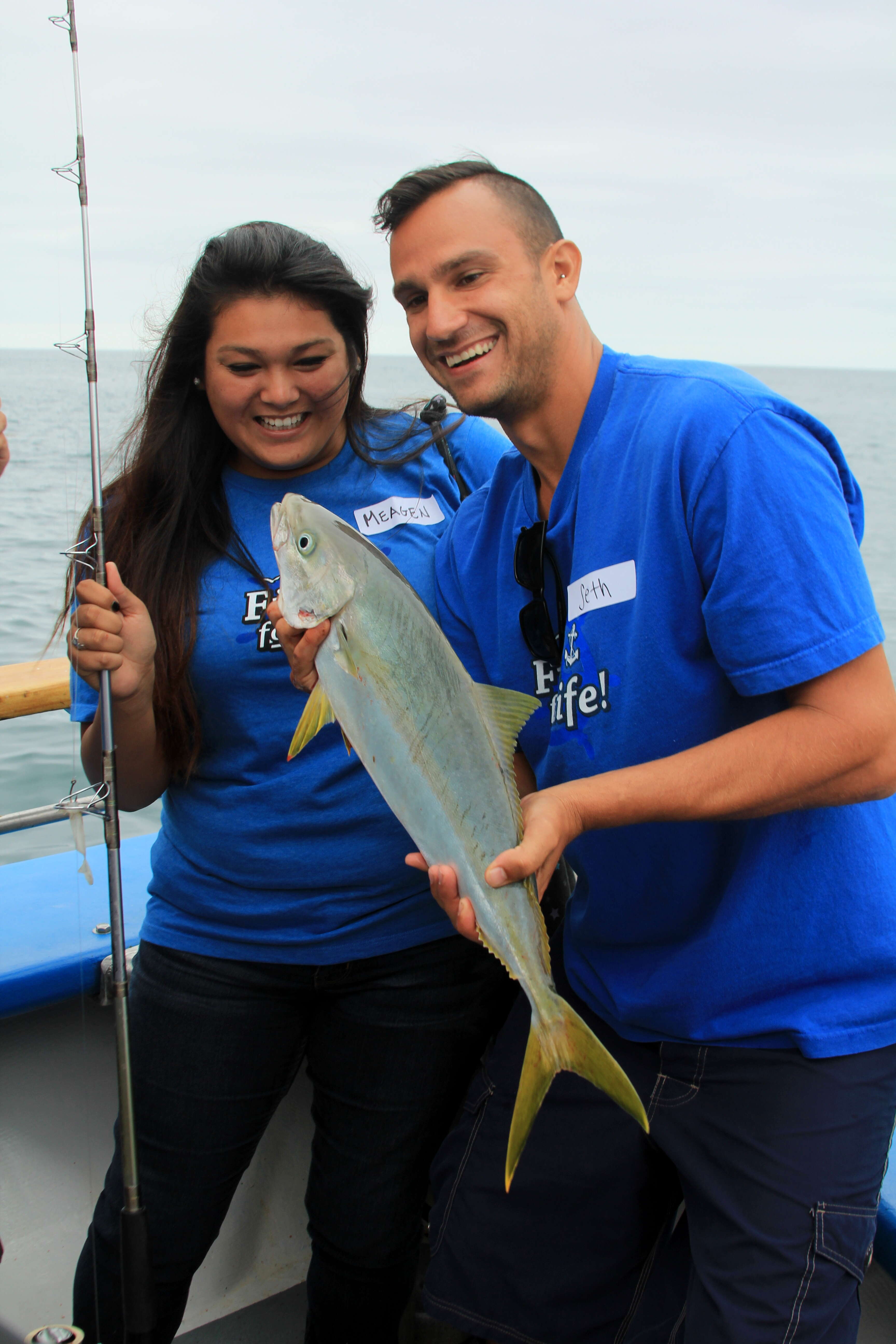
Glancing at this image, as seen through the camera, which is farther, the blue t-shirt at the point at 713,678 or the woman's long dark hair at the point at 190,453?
the woman's long dark hair at the point at 190,453

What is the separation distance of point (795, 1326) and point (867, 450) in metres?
29.2

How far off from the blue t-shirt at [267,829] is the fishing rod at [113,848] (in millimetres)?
174

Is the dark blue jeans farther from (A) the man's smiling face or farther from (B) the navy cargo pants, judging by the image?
(A) the man's smiling face

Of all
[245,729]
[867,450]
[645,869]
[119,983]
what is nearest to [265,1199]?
[119,983]

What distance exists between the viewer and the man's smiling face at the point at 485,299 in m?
1.84

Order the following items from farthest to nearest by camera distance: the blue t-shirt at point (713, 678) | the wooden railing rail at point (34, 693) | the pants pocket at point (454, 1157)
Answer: the wooden railing rail at point (34, 693)
the pants pocket at point (454, 1157)
the blue t-shirt at point (713, 678)

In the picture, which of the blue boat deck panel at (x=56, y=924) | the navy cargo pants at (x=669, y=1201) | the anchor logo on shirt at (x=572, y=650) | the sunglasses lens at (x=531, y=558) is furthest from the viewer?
the blue boat deck panel at (x=56, y=924)

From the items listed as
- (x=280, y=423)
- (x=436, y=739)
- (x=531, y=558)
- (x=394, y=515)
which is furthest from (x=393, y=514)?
(x=436, y=739)

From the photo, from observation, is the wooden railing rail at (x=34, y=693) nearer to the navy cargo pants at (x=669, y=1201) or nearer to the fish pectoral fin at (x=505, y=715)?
the fish pectoral fin at (x=505, y=715)

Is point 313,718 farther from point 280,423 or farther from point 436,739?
point 280,423

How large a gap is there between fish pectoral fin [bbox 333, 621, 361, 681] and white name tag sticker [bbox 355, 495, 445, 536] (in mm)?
554

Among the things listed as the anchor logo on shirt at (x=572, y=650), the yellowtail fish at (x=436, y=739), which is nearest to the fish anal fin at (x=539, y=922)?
the yellowtail fish at (x=436, y=739)

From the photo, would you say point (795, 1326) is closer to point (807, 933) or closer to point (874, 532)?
point (807, 933)

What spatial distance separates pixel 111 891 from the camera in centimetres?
195
